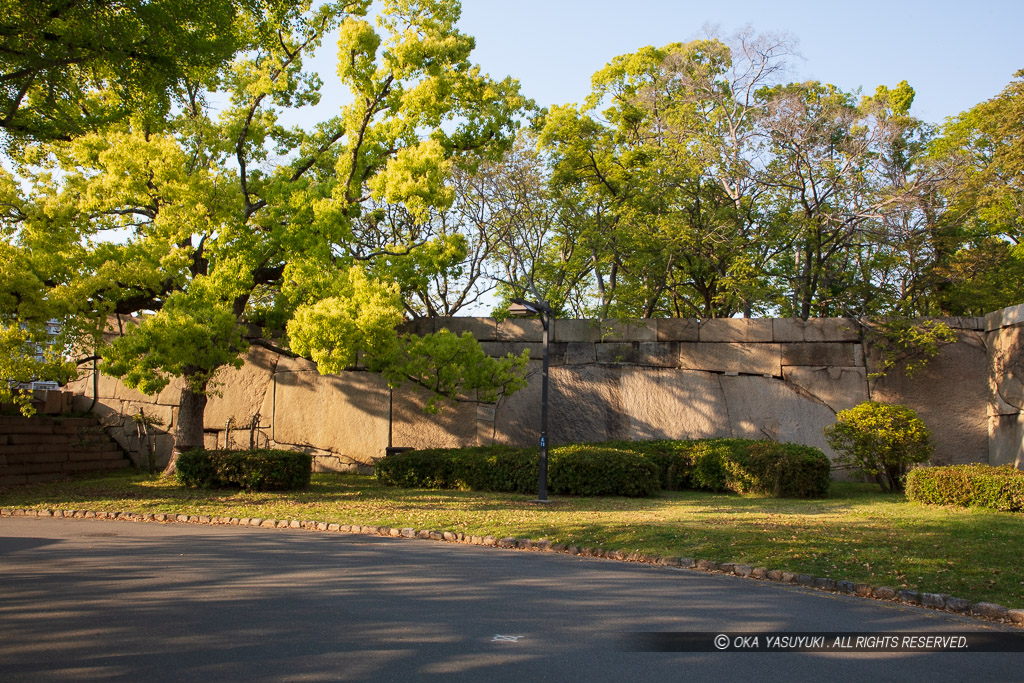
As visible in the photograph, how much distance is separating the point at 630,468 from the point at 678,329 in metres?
4.81

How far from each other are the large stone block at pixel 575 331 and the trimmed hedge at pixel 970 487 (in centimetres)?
747

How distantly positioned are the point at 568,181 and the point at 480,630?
49.2ft

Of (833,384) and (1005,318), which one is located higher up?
(1005,318)

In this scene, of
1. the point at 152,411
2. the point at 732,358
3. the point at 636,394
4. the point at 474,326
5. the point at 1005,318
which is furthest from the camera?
the point at 152,411

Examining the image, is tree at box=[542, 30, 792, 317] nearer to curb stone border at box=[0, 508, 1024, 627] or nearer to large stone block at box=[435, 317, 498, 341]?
large stone block at box=[435, 317, 498, 341]

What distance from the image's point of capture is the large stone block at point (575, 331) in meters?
17.3

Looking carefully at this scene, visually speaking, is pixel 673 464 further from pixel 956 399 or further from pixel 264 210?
pixel 264 210

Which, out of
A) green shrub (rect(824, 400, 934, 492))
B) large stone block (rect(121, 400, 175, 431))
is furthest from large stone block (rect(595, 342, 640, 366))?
large stone block (rect(121, 400, 175, 431))

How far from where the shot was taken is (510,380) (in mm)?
14859

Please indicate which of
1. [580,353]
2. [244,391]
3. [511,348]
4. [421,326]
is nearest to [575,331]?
[580,353]

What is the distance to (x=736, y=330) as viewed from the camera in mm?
16516

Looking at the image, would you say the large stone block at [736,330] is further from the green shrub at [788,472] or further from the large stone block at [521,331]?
the large stone block at [521,331]

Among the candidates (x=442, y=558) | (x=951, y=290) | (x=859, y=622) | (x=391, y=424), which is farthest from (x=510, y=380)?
(x=951, y=290)

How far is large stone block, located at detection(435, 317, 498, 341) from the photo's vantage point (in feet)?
58.2
